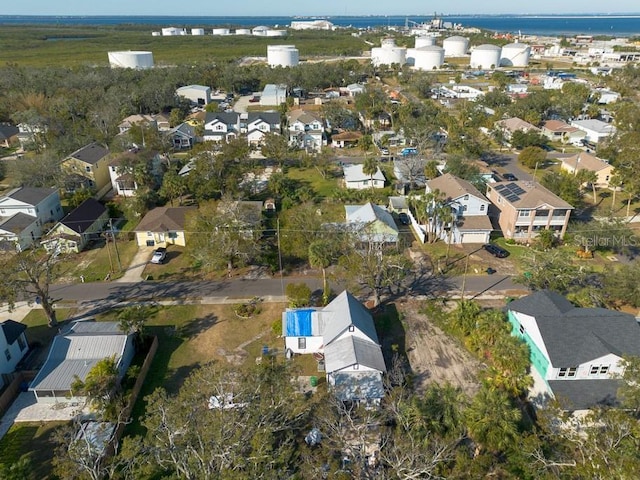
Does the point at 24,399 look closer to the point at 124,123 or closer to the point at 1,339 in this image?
the point at 1,339

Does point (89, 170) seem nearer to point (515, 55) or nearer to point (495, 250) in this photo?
point (495, 250)

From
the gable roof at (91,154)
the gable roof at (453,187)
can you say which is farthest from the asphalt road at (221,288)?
the gable roof at (91,154)

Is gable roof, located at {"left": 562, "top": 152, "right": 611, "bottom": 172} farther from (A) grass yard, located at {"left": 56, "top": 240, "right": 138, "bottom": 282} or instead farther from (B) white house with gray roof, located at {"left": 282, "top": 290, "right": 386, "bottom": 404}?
(A) grass yard, located at {"left": 56, "top": 240, "right": 138, "bottom": 282}

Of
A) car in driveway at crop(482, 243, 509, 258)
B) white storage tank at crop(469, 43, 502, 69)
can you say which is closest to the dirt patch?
car in driveway at crop(482, 243, 509, 258)

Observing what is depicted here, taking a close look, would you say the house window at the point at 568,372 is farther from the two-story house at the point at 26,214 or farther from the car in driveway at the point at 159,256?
the two-story house at the point at 26,214

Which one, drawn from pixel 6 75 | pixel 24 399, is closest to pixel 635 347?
pixel 24 399

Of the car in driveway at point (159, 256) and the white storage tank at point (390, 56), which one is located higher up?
the white storage tank at point (390, 56)

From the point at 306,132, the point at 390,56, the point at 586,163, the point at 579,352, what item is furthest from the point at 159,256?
the point at 390,56
